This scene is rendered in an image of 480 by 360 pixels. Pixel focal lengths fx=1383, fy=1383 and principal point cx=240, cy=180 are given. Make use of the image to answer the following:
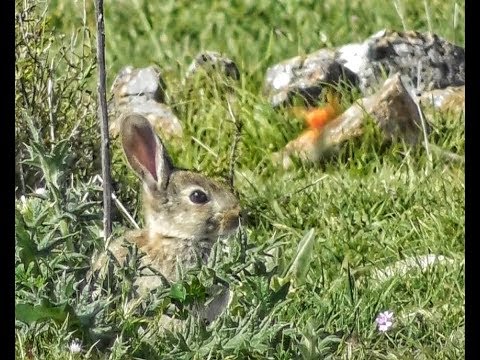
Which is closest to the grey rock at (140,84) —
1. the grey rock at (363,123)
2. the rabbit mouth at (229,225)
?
the grey rock at (363,123)

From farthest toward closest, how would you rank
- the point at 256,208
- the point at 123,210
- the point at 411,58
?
the point at 411,58
the point at 256,208
the point at 123,210

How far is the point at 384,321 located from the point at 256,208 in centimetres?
103

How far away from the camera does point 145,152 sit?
500 cm

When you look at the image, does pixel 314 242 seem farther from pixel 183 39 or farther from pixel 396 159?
pixel 183 39

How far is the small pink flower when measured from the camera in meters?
4.79

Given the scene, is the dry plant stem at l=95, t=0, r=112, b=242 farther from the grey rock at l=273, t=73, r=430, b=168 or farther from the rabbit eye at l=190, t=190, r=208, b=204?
the grey rock at l=273, t=73, r=430, b=168

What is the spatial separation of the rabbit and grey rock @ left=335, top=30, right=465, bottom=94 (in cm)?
192

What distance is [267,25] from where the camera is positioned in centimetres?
731

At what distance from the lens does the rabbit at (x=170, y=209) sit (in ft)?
16.2

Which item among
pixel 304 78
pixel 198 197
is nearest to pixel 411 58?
pixel 304 78

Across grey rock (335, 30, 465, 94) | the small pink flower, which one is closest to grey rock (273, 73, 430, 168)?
grey rock (335, 30, 465, 94)

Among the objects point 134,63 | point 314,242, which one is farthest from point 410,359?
point 134,63

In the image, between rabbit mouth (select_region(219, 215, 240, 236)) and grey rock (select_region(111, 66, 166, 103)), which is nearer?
rabbit mouth (select_region(219, 215, 240, 236))

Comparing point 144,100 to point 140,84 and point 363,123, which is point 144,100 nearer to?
point 140,84
